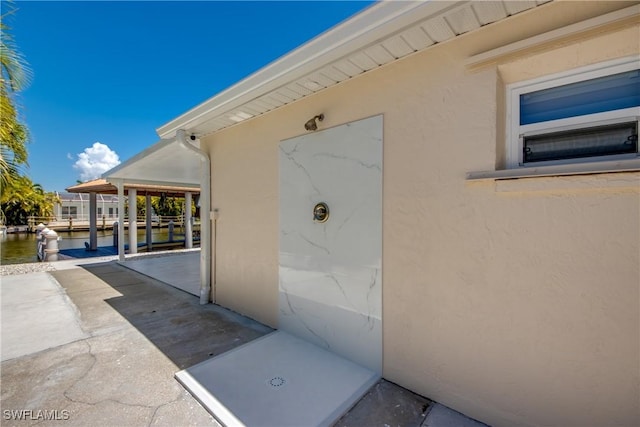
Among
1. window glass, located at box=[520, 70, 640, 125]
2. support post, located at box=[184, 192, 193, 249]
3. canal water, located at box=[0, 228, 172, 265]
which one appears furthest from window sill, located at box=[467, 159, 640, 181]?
canal water, located at box=[0, 228, 172, 265]

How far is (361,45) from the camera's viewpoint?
2.53m

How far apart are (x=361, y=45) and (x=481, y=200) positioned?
1.86 m

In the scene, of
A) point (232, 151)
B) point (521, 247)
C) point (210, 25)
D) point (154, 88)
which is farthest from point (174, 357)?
point (154, 88)

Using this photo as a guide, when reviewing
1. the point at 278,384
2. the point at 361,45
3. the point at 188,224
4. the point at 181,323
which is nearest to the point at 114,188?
the point at 188,224

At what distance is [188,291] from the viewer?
249 inches

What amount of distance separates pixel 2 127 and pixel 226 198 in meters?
6.08

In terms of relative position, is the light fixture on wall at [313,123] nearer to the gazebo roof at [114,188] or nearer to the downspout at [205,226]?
the downspout at [205,226]

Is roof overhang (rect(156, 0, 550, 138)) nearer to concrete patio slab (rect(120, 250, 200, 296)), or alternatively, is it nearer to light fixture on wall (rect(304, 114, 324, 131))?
light fixture on wall (rect(304, 114, 324, 131))

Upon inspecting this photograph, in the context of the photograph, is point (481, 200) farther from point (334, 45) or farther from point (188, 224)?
point (188, 224)

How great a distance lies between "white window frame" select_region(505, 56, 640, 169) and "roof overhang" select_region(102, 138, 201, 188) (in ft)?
18.1

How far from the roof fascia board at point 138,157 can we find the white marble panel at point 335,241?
11.7ft

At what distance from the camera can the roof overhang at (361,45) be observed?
6.87 feet

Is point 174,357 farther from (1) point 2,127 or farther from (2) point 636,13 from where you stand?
(1) point 2,127

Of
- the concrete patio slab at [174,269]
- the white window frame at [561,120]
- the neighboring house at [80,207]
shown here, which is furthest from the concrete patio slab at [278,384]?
the neighboring house at [80,207]
